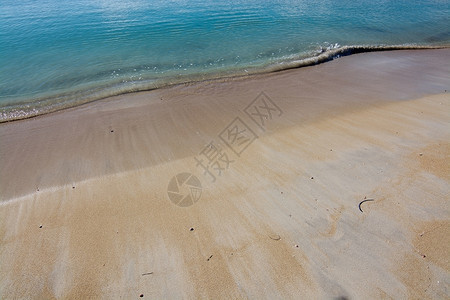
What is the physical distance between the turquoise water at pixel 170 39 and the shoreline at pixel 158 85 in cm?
5

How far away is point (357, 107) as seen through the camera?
8.31m

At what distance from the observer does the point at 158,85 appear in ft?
34.1

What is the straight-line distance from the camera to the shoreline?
8938 millimetres

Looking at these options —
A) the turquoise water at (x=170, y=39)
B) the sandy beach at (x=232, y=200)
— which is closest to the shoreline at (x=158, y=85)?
the turquoise water at (x=170, y=39)

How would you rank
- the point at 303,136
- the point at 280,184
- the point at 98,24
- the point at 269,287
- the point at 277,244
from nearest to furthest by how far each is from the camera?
the point at 269,287
the point at 277,244
the point at 280,184
the point at 303,136
the point at 98,24

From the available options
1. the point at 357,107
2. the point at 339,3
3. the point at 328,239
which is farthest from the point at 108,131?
the point at 339,3

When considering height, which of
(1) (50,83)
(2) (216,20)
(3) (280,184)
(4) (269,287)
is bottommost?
(4) (269,287)

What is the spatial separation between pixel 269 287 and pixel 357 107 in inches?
261

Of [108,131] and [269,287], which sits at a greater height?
[108,131]

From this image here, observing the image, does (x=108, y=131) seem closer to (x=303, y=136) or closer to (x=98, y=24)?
(x=303, y=136)

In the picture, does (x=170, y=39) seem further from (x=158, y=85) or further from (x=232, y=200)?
(x=232, y=200)

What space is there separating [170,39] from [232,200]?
12291mm

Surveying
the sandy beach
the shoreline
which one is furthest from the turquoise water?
the sandy beach

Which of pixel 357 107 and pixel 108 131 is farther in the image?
pixel 357 107
